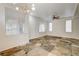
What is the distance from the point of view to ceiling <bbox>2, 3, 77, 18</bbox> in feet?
5.58

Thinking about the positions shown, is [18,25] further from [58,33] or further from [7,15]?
[58,33]

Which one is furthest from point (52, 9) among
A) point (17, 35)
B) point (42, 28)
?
point (17, 35)

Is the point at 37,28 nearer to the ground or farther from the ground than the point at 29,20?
nearer to the ground

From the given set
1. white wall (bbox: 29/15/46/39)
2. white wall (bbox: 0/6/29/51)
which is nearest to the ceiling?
white wall (bbox: 29/15/46/39)

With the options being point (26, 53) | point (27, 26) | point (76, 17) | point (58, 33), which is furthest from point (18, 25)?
point (76, 17)

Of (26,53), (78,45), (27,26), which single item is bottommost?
(26,53)

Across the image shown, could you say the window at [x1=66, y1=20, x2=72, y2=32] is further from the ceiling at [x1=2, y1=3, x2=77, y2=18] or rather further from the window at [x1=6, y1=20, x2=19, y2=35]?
→ the window at [x1=6, y1=20, x2=19, y2=35]

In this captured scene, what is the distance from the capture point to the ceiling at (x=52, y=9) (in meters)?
1.70

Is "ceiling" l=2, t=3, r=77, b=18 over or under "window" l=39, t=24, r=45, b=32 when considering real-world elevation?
over

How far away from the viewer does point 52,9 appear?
5.66 ft

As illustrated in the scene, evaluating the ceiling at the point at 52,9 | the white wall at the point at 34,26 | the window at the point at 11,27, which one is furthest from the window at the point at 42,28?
the window at the point at 11,27

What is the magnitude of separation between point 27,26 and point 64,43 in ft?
2.23

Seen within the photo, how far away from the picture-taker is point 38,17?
5.76ft

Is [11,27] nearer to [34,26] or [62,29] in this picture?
[34,26]
